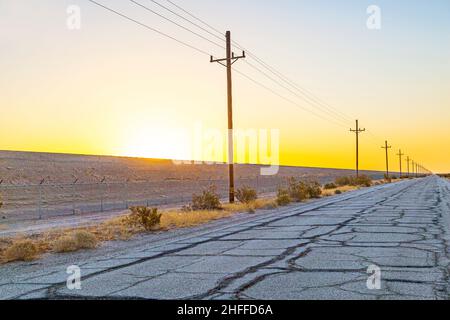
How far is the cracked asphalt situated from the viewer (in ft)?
24.7

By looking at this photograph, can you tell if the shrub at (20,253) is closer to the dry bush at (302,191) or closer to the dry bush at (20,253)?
the dry bush at (20,253)

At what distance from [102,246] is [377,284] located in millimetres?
8891

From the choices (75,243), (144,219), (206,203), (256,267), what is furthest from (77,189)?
(256,267)

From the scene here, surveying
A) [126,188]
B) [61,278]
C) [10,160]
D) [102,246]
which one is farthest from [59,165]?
[61,278]

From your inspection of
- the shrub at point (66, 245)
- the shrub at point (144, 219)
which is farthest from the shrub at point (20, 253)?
the shrub at point (144, 219)

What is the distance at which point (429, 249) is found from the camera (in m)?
11.4

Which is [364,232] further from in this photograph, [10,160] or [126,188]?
[10,160]

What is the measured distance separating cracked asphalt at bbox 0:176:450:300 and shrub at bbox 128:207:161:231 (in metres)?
2.37

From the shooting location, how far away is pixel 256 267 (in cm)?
948

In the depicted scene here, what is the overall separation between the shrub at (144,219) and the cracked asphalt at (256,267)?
237 centimetres

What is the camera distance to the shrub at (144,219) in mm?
18500

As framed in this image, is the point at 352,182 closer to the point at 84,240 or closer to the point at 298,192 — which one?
the point at 298,192
